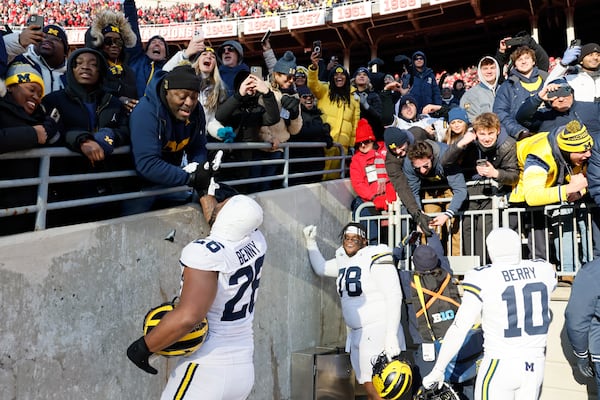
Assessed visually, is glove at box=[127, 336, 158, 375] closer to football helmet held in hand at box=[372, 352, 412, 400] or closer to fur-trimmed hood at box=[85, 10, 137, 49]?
football helmet held in hand at box=[372, 352, 412, 400]

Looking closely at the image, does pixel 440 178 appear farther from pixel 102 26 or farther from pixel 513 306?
pixel 102 26

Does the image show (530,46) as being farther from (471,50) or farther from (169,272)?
(471,50)

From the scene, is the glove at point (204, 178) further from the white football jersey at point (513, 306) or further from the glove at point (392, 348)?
the glove at point (392, 348)

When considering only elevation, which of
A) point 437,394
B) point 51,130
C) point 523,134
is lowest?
point 437,394

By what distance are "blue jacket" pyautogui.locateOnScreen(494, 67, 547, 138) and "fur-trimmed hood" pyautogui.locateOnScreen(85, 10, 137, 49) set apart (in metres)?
4.37

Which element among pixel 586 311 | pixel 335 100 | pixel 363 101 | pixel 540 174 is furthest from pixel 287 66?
pixel 586 311

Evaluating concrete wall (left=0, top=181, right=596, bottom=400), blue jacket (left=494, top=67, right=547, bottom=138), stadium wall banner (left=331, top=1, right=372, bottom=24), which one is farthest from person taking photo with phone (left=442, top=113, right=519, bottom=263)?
stadium wall banner (left=331, top=1, right=372, bottom=24)

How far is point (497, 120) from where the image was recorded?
6125 millimetres

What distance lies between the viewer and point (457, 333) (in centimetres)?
465

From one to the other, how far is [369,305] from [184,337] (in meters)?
3.33

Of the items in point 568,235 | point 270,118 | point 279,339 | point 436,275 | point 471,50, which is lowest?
point 279,339

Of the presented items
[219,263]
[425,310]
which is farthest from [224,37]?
[219,263]

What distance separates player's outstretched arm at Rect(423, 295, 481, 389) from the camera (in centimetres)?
462

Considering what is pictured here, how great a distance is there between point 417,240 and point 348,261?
1271 mm
